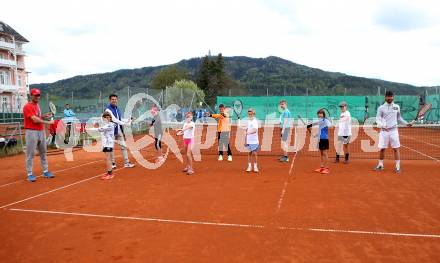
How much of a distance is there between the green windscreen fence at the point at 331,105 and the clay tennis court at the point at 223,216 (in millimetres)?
20982

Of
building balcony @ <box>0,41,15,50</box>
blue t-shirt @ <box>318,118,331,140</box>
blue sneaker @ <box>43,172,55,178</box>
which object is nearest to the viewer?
blue sneaker @ <box>43,172,55,178</box>

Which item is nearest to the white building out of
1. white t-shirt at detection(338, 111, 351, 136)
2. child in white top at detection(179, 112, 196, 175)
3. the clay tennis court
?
child in white top at detection(179, 112, 196, 175)

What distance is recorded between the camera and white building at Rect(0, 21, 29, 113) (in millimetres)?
50725

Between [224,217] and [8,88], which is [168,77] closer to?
[8,88]

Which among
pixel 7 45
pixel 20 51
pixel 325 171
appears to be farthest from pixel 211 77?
pixel 325 171

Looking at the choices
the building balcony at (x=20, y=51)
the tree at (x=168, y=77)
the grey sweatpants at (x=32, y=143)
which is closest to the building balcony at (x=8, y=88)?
the building balcony at (x=20, y=51)

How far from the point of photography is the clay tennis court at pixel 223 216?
4.66 m

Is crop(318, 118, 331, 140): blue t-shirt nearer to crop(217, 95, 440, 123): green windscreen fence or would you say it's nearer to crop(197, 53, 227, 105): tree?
crop(217, 95, 440, 123): green windscreen fence

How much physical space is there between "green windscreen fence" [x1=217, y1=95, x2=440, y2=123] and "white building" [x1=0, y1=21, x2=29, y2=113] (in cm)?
3374

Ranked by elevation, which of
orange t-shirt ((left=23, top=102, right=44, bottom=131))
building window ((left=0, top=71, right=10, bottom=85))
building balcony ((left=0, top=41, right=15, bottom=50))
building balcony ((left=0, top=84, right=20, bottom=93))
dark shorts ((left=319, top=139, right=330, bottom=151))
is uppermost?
building balcony ((left=0, top=41, right=15, bottom=50))

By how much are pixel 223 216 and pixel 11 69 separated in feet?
190

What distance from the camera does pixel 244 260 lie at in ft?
14.4

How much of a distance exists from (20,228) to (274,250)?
4.08 m

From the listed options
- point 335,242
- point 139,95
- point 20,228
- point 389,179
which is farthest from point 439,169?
point 139,95
